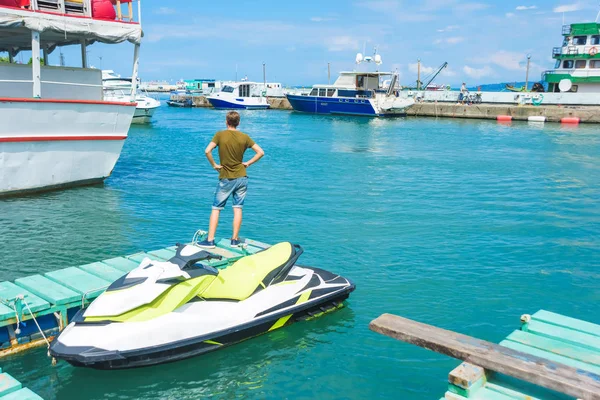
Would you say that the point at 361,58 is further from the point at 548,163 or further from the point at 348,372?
the point at 348,372

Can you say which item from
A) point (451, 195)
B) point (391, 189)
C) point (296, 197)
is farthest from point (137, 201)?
point (451, 195)

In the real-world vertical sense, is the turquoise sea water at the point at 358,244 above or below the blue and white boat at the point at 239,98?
below

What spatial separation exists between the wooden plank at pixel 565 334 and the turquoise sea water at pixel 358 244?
1107 millimetres

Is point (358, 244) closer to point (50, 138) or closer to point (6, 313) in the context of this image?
point (6, 313)

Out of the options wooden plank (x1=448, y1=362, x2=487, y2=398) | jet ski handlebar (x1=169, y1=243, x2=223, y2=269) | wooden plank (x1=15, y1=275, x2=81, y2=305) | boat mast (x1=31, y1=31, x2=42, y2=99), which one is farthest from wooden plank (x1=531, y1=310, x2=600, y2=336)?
boat mast (x1=31, y1=31, x2=42, y2=99)

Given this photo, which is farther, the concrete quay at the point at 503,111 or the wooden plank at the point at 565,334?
the concrete quay at the point at 503,111

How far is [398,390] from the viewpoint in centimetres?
595

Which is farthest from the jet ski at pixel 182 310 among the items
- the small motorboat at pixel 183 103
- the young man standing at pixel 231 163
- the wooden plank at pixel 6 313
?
the small motorboat at pixel 183 103

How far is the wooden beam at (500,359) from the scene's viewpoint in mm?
4445

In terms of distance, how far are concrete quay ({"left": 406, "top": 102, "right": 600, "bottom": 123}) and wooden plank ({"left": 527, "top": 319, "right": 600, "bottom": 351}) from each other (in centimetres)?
4931

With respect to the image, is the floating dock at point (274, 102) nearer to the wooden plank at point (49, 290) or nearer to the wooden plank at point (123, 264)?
the wooden plank at point (123, 264)

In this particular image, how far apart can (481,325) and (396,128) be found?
39.7m

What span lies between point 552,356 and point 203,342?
146 inches

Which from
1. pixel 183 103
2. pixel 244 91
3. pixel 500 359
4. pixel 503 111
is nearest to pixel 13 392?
pixel 500 359
